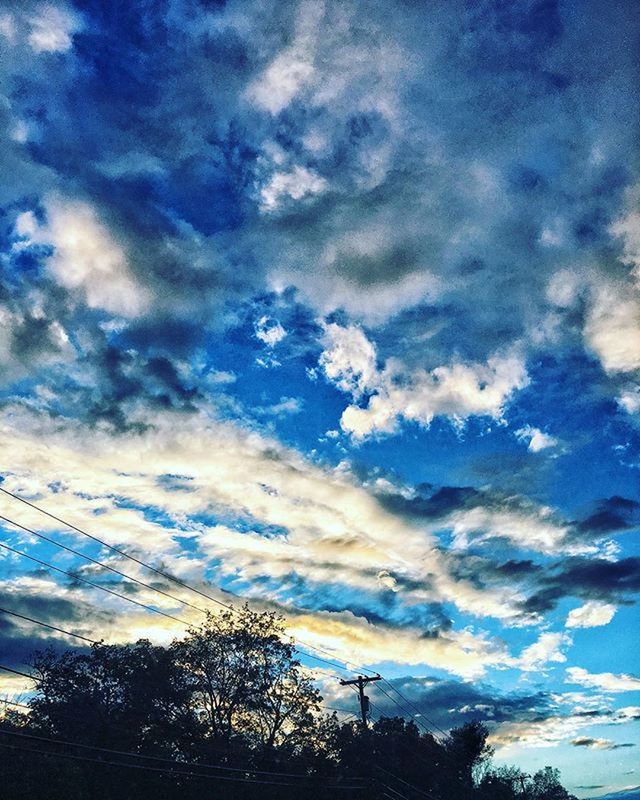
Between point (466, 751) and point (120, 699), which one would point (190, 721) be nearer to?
point (120, 699)

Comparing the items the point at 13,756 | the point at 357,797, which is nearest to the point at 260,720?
the point at 357,797

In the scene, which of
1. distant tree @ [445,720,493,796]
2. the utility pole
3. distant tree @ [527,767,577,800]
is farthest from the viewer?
distant tree @ [527,767,577,800]

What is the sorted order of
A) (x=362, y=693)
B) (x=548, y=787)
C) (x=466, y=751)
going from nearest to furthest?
(x=362, y=693) < (x=466, y=751) < (x=548, y=787)

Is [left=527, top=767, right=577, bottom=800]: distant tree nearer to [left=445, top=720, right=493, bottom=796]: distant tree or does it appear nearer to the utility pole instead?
[left=445, top=720, right=493, bottom=796]: distant tree

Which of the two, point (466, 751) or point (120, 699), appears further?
point (466, 751)

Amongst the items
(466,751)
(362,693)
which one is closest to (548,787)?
(466,751)

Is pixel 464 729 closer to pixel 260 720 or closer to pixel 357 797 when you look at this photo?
pixel 357 797

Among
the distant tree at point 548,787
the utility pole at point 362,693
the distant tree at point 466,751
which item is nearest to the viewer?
the utility pole at point 362,693

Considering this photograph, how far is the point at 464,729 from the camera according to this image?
90125 mm

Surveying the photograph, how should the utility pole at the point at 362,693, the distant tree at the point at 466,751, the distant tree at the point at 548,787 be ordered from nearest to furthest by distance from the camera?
the utility pole at the point at 362,693 < the distant tree at the point at 466,751 < the distant tree at the point at 548,787

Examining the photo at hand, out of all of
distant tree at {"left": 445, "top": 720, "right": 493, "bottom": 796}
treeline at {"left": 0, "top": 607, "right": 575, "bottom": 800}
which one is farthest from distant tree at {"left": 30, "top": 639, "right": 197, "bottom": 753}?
distant tree at {"left": 445, "top": 720, "right": 493, "bottom": 796}

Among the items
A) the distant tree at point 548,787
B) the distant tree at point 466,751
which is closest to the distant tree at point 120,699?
the distant tree at point 466,751

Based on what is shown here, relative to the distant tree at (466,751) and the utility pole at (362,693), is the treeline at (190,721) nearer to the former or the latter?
the utility pole at (362,693)

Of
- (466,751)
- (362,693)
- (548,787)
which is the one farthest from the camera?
(548,787)
